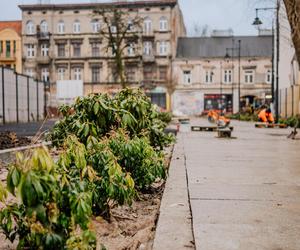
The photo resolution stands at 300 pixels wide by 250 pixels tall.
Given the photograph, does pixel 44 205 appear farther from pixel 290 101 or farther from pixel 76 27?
pixel 76 27

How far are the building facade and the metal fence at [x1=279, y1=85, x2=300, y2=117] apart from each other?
25.2 m

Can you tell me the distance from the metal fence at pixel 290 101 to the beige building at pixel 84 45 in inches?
1129

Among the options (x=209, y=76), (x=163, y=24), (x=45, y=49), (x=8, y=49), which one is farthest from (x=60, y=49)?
(x=209, y=76)

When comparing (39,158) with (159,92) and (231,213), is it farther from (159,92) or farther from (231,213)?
(159,92)

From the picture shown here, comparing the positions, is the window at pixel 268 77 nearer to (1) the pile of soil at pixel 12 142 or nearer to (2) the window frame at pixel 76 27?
(2) the window frame at pixel 76 27

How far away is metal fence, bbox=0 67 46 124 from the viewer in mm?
31797

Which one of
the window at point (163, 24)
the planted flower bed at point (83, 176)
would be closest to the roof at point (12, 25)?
the window at point (163, 24)

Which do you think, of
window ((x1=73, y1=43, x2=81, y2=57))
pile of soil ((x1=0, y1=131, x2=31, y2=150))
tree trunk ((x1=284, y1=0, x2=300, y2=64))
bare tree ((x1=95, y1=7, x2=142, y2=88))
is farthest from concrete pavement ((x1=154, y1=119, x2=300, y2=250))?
window ((x1=73, y1=43, x2=81, y2=57))

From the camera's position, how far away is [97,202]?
14.5ft

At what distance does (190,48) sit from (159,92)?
8.15 meters

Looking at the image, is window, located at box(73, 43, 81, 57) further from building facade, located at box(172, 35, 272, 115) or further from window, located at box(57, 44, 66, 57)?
building facade, located at box(172, 35, 272, 115)

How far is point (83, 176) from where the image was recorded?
12.7ft

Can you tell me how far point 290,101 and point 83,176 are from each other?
107ft

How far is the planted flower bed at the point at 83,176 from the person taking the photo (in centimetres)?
286
